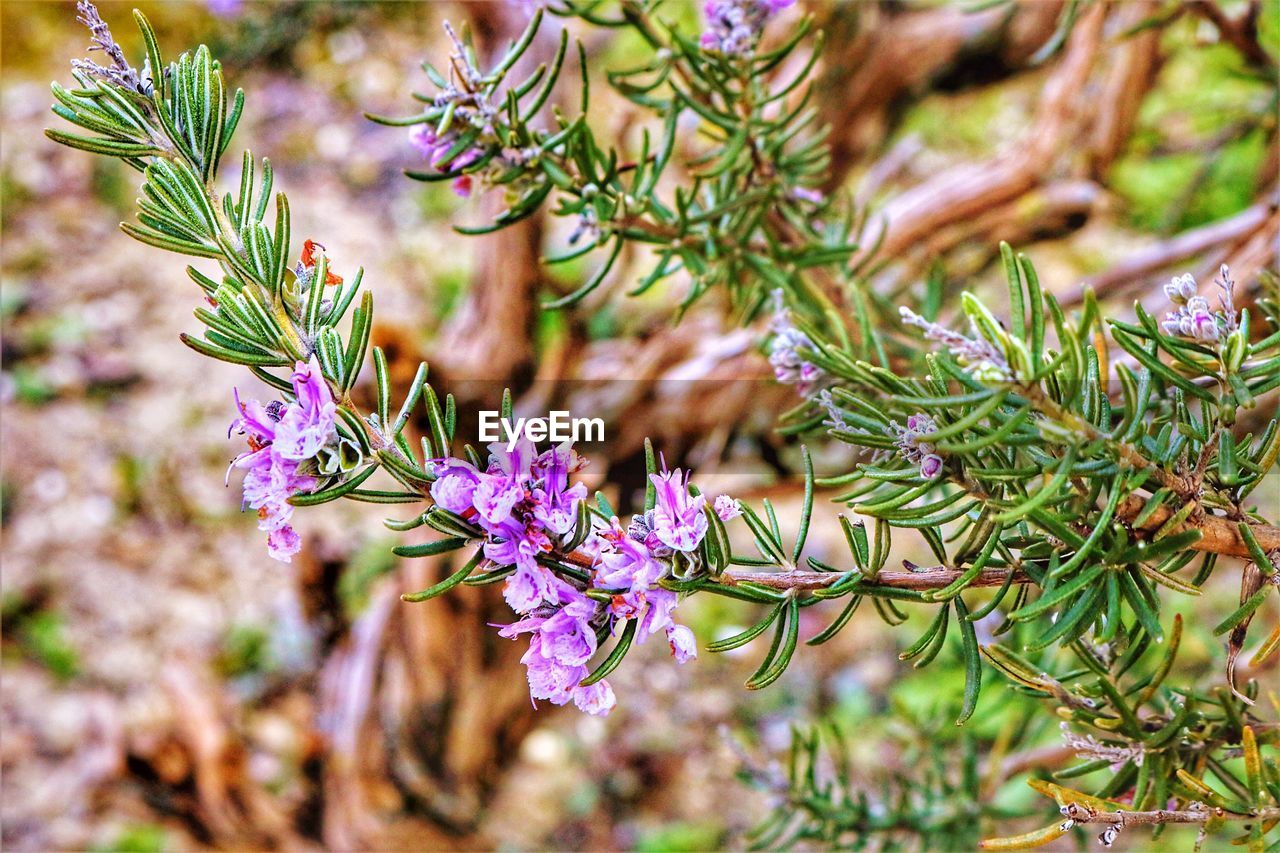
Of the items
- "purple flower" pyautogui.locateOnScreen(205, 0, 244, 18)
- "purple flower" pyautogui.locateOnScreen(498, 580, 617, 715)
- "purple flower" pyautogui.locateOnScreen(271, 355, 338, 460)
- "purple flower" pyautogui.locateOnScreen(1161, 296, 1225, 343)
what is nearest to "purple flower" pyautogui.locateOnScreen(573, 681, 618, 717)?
"purple flower" pyautogui.locateOnScreen(498, 580, 617, 715)

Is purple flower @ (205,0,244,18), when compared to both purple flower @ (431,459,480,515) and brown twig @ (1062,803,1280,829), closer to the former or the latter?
purple flower @ (431,459,480,515)

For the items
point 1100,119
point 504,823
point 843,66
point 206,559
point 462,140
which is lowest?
point 504,823

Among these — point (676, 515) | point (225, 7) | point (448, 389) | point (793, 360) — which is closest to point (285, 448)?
point (676, 515)

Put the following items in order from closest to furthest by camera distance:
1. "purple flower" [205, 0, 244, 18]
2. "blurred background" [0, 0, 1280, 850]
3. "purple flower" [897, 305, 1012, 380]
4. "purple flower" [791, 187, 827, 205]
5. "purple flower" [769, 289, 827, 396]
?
"purple flower" [897, 305, 1012, 380] < "purple flower" [769, 289, 827, 396] < "purple flower" [791, 187, 827, 205] < "blurred background" [0, 0, 1280, 850] < "purple flower" [205, 0, 244, 18]

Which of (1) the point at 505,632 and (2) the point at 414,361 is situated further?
(2) the point at 414,361

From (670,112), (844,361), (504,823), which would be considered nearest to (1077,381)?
(844,361)

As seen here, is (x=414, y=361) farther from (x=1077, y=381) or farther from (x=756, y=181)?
(x=1077, y=381)
